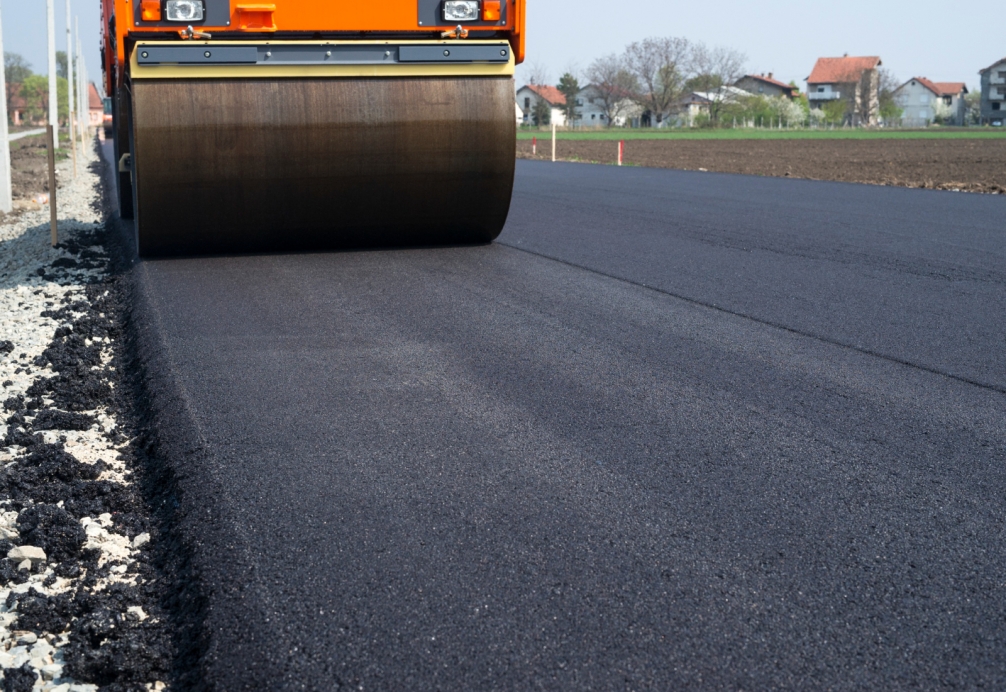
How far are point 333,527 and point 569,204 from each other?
10.9m

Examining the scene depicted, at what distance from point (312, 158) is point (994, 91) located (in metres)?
138

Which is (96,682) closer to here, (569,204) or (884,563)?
(884,563)

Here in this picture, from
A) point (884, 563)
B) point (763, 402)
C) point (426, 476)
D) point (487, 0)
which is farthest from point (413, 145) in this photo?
point (884, 563)

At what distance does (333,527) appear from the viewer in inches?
126

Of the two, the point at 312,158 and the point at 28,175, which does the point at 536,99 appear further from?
the point at 312,158

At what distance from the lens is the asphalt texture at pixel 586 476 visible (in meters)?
2.51

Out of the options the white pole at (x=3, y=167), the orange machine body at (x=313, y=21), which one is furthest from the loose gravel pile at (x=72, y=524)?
the white pole at (x=3, y=167)

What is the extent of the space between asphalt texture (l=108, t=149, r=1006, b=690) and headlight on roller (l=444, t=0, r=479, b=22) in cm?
197

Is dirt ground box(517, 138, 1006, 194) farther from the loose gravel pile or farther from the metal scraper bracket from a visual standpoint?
the loose gravel pile

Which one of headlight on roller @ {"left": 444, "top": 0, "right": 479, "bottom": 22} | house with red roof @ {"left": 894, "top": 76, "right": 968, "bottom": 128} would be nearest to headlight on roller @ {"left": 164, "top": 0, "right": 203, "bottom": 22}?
headlight on roller @ {"left": 444, "top": 0, "right": 479, "bottom": 22}

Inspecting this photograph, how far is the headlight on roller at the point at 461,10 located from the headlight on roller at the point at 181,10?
177 cm

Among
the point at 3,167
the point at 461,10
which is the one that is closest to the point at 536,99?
the point at 3,167

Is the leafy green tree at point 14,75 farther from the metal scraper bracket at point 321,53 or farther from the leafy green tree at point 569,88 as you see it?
the metal scraper bracket at point 321,53

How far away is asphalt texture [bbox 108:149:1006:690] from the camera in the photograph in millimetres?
2508
